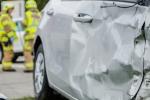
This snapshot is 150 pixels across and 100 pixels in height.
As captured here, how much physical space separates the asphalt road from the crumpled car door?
8.61 ft

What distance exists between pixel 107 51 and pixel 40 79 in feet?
7.60

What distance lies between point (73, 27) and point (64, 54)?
375 millimetres

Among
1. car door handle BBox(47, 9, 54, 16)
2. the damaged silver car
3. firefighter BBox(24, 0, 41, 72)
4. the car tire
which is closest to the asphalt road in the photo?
firefighter BBox(24, 0, 41, 72)

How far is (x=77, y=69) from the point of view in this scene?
5.51m

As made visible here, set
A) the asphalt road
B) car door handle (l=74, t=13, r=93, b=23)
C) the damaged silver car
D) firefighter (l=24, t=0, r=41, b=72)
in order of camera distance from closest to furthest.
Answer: the damaged silver car, car door handle (l=74, t=13, r=93, b=23), the asphalt road, firefighter (l=24, t=0, r=41, b=72)

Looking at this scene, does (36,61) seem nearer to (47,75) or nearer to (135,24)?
(47,75)

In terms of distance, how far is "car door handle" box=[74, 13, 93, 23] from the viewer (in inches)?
212

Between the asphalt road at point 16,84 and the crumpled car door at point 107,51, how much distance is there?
8.61ft

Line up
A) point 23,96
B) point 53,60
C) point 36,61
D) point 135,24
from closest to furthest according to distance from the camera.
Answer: point 135,24
point 53,60
point 36,61
point 23,96

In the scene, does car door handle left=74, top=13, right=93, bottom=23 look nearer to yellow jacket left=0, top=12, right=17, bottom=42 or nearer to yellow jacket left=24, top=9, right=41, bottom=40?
yellow jacket left=24, top=9, right=41, bottom=40

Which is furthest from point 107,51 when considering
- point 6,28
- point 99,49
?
point 6,28

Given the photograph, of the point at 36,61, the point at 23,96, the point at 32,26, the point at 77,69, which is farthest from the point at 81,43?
the point at 32,26

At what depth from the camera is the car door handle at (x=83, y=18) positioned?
538 cm

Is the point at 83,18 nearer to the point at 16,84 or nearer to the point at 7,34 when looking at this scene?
the point at 16,84
